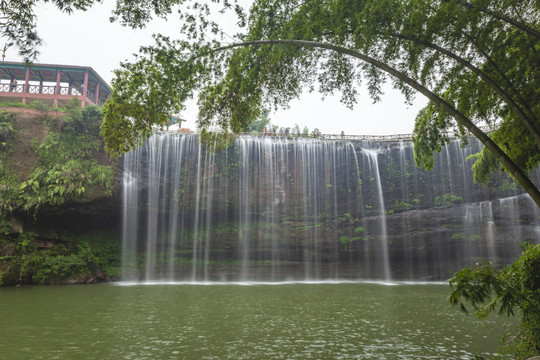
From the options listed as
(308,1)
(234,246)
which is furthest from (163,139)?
(308,1)

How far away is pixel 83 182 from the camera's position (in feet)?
61.0

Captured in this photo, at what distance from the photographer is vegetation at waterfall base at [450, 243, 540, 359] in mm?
3414

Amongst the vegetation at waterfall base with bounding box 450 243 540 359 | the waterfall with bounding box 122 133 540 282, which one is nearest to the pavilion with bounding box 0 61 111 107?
the waterfall with bounding box 122 133 540 282

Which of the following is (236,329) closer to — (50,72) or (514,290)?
(514,290)

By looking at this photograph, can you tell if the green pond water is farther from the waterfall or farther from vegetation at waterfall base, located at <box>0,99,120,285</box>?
the waterfall

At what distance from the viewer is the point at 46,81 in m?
26.0

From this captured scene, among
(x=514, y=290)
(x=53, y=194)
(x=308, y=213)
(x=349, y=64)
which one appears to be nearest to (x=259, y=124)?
(x=308, y=213)

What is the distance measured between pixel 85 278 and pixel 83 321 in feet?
38.0

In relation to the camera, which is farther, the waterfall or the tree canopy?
the waterfall

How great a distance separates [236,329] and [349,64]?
5889 mm

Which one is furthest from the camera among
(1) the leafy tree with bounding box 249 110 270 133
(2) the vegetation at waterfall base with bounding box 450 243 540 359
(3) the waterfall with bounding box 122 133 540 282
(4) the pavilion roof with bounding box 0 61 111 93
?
(1) the leafy tree with bounding box 249 110 270 133

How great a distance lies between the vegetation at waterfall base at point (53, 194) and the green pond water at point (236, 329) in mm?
6278

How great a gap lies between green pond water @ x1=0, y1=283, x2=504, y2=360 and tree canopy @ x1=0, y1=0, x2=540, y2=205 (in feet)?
11.1

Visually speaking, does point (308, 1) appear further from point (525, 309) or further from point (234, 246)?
point (234, 246)
